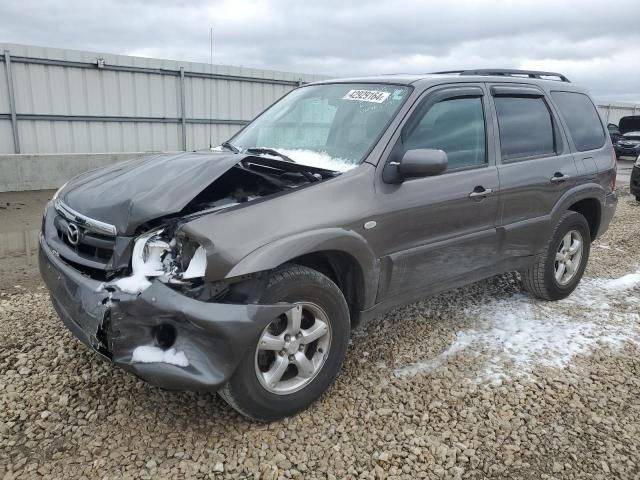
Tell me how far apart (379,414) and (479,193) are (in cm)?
168

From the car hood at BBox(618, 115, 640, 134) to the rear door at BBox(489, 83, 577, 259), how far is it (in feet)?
54.9

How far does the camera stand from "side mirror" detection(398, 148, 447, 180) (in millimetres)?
3020

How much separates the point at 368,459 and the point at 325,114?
229cm

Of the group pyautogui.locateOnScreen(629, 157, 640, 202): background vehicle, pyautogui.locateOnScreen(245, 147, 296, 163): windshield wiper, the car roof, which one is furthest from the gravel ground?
pyautogui.locateOnScreen(629, 157, 640, 202): background vehicle

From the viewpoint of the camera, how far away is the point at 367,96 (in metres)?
3.58

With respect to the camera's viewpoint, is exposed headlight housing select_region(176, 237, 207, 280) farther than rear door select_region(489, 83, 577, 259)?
No

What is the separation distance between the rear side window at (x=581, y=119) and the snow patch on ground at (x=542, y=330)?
4.68 feet

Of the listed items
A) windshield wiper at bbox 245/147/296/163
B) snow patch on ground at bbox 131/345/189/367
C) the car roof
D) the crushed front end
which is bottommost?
snow patch on ground at bbox 131/345/189/367

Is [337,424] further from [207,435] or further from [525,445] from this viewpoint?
[525,445]

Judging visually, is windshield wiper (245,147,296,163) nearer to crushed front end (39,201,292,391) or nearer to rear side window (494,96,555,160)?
crushed front end (39,201,292,391)

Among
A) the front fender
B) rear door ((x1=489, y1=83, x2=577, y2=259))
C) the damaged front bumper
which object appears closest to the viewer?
the damaged front bumper

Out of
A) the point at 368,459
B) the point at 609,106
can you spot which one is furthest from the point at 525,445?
the point at 609,106

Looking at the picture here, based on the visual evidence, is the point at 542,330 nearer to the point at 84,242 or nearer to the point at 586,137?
the point at 586,137

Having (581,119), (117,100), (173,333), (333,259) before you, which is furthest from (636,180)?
(173,333)
